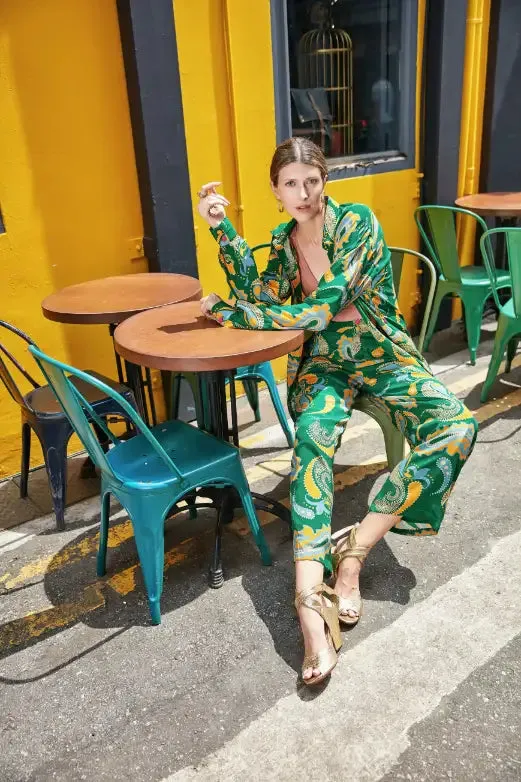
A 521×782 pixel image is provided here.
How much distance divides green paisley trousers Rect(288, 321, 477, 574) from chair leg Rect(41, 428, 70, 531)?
107cm

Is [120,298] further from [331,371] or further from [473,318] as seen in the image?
[473,318]


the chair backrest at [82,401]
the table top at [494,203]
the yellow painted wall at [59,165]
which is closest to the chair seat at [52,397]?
the yellow painted wall at [59,165]

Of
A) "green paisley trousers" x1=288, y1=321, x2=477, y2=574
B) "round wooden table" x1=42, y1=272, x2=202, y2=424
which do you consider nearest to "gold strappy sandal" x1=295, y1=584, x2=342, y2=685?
"green paisley trousers" x1=288, y1=321, x2=477, y2=574

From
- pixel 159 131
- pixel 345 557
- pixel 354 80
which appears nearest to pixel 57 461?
pixel 345 557

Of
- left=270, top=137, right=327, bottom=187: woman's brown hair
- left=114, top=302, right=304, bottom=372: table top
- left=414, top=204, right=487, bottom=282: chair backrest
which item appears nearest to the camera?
left=114, top=302, right=304, bottom=372: table top

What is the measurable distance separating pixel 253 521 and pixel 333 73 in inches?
138

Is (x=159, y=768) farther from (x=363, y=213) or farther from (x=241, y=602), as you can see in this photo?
(x=363, y=213)

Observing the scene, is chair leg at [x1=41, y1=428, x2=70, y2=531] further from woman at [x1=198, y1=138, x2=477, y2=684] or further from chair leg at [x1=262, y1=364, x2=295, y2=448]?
chair leg at [x1=262, y1=364, x2=295, y2=448]

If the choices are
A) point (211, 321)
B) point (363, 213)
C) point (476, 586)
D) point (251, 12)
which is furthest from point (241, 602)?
point (251, 12)

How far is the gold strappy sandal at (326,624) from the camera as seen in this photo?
2.11m

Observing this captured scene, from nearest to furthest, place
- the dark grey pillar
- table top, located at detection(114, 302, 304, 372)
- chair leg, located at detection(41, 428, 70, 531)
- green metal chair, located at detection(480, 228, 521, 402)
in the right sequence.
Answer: table top, located at detection(114, 302, 304, 372) → chair leg, located at detection(41, 428, 70, 531) → the dark grey pillar → green metal chair, located at detection(480, 228, 521, 402)

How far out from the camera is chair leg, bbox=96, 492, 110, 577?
8.64ft

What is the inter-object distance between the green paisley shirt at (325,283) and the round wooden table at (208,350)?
0.21 ft

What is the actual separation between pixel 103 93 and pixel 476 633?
3110 millimetres
